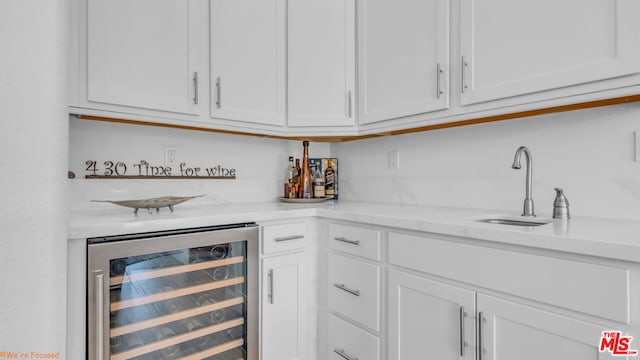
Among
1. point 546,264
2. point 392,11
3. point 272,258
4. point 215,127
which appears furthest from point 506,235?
point 215,127

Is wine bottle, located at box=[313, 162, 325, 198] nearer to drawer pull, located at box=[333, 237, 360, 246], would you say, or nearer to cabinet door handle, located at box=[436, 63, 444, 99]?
drawer pull, located at box=[333, 237, 360, 246]

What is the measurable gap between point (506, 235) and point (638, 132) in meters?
0.73

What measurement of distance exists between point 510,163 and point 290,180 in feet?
4.22

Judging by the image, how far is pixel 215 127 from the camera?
5.75 feet

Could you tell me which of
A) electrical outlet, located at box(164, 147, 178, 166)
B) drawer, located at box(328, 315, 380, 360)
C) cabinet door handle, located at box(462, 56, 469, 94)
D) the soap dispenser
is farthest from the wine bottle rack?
the soap dispenser

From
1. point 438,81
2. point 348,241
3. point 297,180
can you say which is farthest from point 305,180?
point 438,81

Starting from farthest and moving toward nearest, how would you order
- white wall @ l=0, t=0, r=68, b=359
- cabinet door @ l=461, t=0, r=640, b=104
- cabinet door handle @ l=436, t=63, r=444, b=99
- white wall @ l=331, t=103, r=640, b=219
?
cabinet door handle @ l=436, t=63, r=444, b=99, white wall @ l=331, t=103, r=640, b=219, cabinet door @ l=461, t=0, r=640, b=104, white wall @ l=0, t=0, r=68, b=359

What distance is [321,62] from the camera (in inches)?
77.3

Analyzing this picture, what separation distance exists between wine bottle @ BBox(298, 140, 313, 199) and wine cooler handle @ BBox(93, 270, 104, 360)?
1.23 metres

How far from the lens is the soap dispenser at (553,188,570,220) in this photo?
4.31ft

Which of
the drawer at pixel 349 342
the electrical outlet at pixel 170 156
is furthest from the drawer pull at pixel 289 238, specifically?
the electrical outlet at pixel 170 156

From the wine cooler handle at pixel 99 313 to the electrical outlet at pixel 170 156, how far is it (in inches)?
32.7

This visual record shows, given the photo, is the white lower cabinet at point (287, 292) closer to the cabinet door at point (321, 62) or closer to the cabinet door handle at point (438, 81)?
the cabinet door at point (321, 62)

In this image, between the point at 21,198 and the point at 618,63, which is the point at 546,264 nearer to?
the point at 618,63
